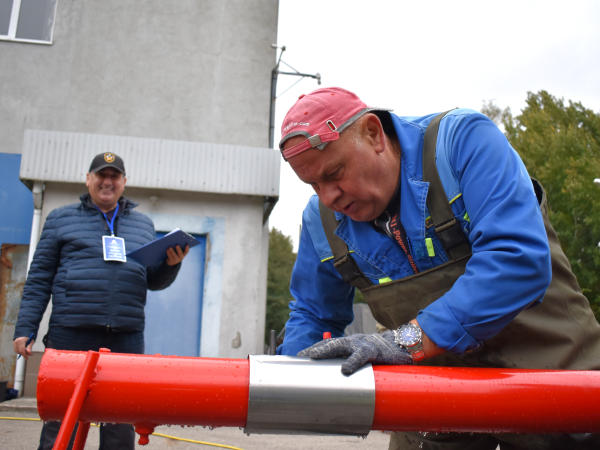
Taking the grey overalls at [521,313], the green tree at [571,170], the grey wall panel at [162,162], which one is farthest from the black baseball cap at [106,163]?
the green tree at [571,170]

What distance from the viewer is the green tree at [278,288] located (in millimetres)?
31422

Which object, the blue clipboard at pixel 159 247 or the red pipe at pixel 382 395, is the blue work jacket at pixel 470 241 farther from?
the blue clipboard at pixel 159 247

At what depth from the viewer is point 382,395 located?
41.0 inches

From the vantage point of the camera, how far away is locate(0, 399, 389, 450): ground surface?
399 cm

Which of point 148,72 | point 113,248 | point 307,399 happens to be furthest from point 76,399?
point 148,72

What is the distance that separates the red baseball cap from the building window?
310 inches

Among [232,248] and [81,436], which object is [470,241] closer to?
[81,436]

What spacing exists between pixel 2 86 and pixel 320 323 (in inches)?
308

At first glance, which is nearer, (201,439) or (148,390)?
(148,390)

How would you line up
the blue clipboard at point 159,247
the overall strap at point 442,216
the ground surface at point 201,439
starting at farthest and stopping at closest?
1. the ground surface at point 201,439
2. the blue clipboard at point 159,247
3. the overall strap at point 442,216

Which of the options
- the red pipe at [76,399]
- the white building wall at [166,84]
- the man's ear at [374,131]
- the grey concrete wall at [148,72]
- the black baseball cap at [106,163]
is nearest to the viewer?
the red pipe at [76,399]

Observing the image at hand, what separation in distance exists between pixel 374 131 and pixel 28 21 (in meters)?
8.58

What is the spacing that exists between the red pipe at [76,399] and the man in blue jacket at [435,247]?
0.46m

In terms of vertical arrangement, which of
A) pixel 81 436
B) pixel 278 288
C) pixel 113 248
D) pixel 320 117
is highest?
pixel 278 288
